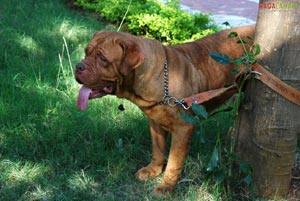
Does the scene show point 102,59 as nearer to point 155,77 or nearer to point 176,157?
point 155,77

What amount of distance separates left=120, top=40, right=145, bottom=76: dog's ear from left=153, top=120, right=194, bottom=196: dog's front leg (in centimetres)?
53

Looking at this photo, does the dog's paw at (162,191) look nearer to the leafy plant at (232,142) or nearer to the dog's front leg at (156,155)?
the dog's front leg at (156,155)

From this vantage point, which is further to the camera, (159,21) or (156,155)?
(159,21)

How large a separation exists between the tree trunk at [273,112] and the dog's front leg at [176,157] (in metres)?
0.37

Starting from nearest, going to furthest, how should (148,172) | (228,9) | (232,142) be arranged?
(232,142), (148,172), (228,9)

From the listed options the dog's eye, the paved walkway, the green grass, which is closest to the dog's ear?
the dog's eye

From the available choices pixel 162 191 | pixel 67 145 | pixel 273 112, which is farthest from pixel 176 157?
pixel 67 145

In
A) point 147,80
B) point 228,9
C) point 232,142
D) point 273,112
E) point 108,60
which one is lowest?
point 228,9

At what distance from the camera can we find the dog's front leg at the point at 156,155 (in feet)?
10.7

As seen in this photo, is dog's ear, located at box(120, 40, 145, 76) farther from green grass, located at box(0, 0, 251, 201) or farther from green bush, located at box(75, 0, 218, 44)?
green bush, located at box(75, 0, 218, 44)

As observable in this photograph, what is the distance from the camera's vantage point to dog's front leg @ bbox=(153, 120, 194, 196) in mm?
2906

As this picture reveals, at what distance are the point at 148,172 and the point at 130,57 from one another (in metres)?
1.01

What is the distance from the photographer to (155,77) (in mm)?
2805

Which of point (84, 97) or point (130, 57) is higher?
point (130, 57)
